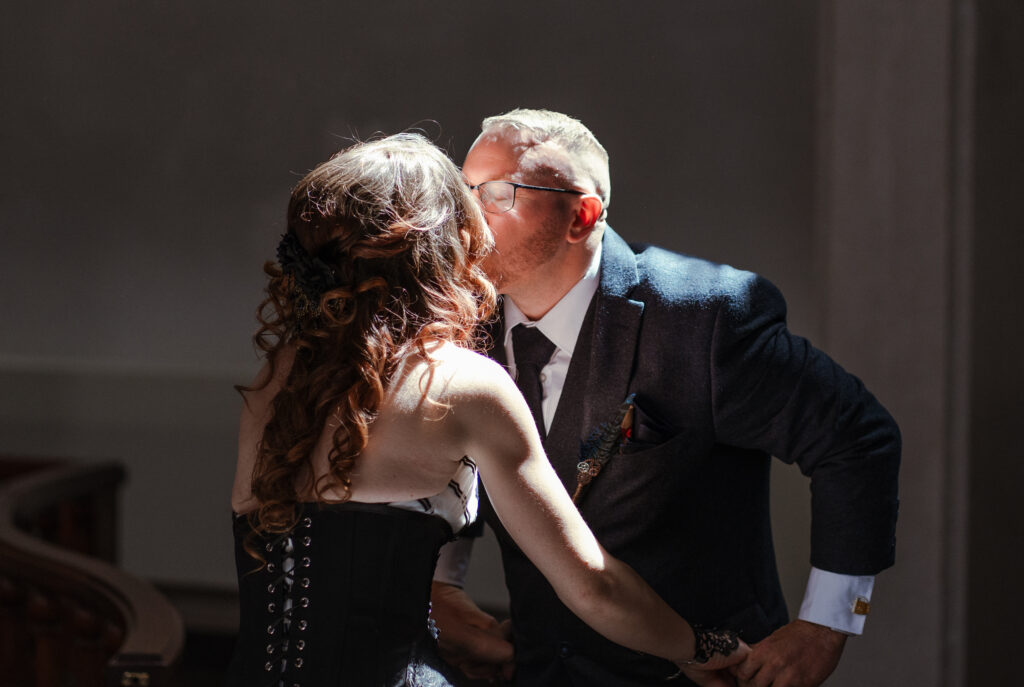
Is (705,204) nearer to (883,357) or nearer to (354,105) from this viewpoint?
(883,357)

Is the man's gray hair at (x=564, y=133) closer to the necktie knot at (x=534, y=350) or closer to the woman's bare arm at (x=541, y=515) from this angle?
the necktie knot at (x=534, y=350)

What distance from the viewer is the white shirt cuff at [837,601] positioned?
1987mm

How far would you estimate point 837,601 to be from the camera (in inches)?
78.4

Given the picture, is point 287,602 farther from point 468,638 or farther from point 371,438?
point 468,638

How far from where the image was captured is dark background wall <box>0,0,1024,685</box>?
3.36 meters

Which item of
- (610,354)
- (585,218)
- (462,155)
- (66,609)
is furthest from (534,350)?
(462,155)

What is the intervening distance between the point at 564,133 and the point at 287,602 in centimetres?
101

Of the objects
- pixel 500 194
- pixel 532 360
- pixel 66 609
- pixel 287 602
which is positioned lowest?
pixel 66 609

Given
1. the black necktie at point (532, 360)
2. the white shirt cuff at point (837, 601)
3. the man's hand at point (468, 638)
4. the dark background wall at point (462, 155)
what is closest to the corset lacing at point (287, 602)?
the man's hand at point (468, 638)

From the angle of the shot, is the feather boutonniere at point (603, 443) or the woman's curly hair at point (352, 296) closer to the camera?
the woman's curly hair at point (352, 296)

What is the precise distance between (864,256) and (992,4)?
87cm

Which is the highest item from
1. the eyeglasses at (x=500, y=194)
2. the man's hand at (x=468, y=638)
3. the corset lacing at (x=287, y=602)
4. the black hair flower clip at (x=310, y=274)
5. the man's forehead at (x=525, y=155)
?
the man's forehead at (x=525, y=155)

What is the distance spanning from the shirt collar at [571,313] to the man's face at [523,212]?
80mm

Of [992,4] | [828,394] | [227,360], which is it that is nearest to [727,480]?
[828,394]
